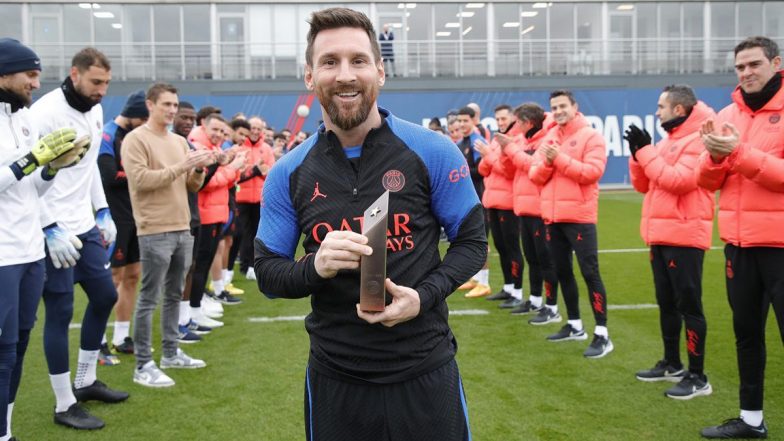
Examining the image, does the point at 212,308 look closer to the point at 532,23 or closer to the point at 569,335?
the point at 569,335

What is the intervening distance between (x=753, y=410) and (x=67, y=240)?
14.8 feet

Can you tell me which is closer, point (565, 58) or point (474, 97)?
point (474, 97)

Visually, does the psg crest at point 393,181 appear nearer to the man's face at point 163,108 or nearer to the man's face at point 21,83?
the man's face at point 21,83

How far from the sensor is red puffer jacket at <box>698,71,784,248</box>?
3.95 m

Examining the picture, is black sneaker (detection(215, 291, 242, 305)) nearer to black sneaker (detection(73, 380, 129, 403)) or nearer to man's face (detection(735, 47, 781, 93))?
black sneaker (detection(73, 380, 129, 403))

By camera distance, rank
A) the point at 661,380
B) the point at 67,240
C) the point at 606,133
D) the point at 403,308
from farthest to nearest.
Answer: the point at 606,133, the point at 661,380, the point at 67,240, the point at 403,308

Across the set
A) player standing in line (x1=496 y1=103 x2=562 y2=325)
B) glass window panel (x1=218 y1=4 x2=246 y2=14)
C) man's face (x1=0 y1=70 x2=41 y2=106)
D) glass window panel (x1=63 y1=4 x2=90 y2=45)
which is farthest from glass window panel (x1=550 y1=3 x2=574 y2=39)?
man's face (x1=0 y1=70 x2=41 y2=106)

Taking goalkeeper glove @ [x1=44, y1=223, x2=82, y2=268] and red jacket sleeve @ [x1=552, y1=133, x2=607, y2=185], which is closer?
goalkeeper glove @ [x1=44, y1=223, x2=82, y2=268]

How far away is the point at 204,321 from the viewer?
7703mm

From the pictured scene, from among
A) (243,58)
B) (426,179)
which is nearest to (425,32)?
(243,58)

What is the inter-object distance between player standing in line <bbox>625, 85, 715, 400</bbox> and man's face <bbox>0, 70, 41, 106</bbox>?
4.21 m

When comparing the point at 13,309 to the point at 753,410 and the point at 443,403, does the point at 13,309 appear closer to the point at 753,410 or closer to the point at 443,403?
the point at 443,403

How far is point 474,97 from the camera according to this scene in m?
26.0

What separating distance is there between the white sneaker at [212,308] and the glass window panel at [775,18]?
31.4 m
